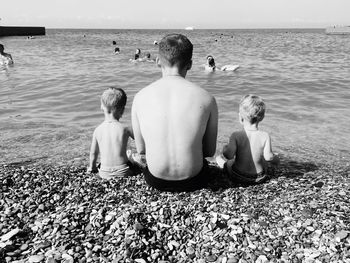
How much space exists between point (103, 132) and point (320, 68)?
54.2ft

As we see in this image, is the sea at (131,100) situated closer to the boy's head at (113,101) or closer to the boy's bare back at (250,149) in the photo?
the boy's head at (113,101)

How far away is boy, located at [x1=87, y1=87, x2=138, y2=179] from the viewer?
4555 mm

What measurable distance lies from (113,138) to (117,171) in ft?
1.53

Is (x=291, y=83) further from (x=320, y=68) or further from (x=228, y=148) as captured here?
(x=228, y=148)

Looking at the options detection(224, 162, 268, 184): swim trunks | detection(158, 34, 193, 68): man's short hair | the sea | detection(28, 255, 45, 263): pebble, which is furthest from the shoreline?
the sea

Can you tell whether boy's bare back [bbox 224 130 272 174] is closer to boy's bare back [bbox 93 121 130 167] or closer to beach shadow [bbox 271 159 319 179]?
beach shadow [bbox 271 159 319 179]

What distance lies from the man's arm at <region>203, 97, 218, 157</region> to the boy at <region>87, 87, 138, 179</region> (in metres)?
1.12

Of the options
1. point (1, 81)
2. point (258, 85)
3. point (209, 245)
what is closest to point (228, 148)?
point (209, 245)

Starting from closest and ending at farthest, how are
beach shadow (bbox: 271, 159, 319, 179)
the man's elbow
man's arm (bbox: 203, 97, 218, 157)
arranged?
1. man's arm (bbox: 203, 97, 218, 157)
2. the man's elbow
3. beach shadow (bbox: 271, 159, 319, 179)

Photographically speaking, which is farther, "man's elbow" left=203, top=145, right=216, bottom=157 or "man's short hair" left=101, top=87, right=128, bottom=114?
"man's short hair" left=101, top=87, right=128, bottom=114

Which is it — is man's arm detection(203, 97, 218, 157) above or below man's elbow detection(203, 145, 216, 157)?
above

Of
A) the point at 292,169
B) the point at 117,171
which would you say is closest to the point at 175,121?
the point at 117,171

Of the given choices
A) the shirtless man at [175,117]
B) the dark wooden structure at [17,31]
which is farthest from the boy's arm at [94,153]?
the dark wooden structure at [17,31]

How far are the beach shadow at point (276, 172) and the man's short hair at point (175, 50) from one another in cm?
168
